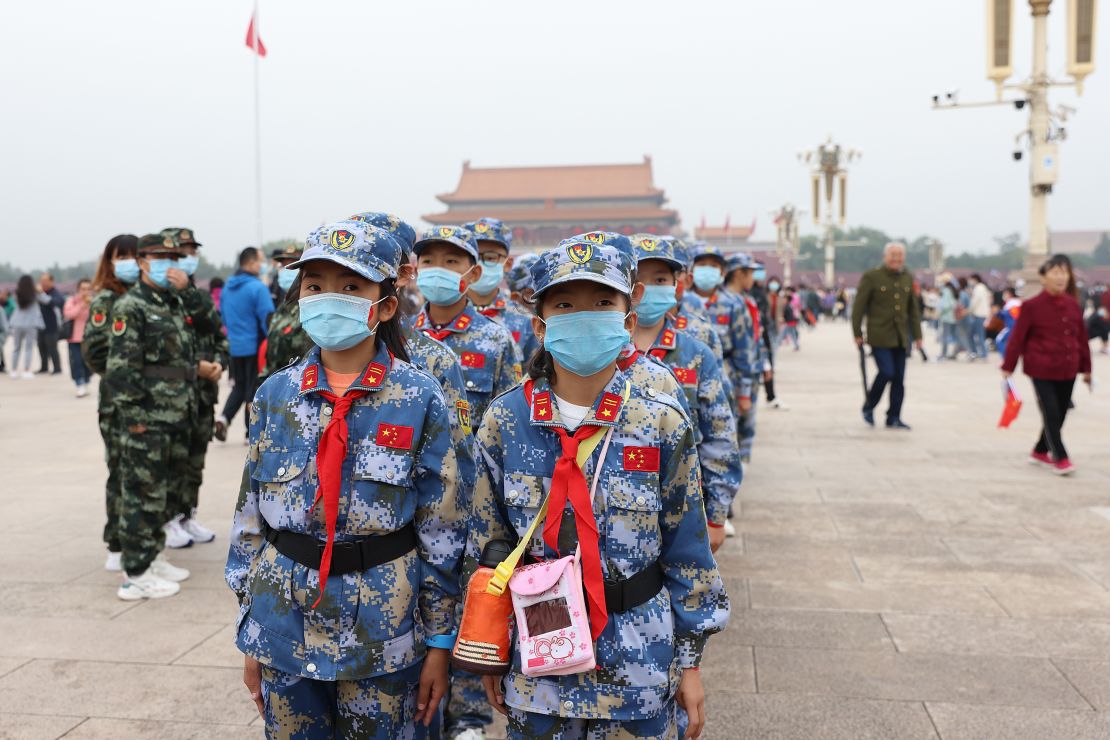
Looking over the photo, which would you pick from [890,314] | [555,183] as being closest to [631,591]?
[890,314]

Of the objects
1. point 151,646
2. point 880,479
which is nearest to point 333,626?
point 151,646

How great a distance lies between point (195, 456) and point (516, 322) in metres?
1.84

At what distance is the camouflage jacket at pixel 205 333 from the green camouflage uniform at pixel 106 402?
1.25 feet

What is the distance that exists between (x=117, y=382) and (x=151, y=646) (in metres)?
1.29

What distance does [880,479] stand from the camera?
6984 mm

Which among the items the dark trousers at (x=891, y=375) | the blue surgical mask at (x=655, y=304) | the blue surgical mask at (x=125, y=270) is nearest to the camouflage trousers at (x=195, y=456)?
the blue surgical mask at (x=125, y=270)

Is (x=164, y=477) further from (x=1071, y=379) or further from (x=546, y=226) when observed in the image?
(x=546, y=226)

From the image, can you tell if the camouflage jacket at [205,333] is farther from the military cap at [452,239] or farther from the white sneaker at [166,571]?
the military cap at [452,239]

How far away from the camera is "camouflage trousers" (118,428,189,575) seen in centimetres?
426

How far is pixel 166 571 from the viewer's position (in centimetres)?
451

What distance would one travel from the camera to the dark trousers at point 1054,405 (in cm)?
700

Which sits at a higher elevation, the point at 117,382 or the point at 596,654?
the point at 117,382

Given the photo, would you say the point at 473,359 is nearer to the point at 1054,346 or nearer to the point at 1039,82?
the point at 1054,346

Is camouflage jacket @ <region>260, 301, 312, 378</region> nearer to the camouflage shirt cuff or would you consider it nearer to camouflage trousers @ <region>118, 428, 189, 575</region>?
camouflage trousers @ <region>118, 428, 189, 575</region>
